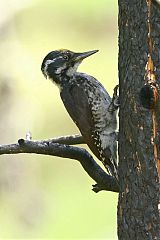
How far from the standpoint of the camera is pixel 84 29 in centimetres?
1494

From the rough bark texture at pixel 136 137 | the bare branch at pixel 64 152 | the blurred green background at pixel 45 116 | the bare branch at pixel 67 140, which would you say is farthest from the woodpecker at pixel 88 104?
the blurred green background at pixel 45 116

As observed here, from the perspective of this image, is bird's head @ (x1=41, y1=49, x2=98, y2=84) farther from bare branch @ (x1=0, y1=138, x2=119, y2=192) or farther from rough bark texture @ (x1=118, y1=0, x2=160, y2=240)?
rough bark texture @ (x1=118, y1=0, x2=160, y2=240)

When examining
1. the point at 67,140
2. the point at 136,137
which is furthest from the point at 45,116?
the point at 136,137

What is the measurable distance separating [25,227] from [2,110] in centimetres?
155

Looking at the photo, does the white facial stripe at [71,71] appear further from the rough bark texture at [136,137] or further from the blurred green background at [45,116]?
the blurred green background at [45,116]

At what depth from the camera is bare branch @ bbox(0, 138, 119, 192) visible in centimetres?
509

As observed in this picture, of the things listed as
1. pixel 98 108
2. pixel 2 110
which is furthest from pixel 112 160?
pixel 2 110

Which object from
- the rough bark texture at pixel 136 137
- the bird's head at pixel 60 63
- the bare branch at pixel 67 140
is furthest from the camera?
the bird's head at pixel 60 63

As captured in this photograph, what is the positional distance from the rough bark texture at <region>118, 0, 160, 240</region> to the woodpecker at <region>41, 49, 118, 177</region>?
4.15ft

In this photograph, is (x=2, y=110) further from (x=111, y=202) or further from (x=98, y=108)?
(x=98, y=108)

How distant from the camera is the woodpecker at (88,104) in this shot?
6.33 metres

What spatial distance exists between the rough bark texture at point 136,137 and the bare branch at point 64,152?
341mm

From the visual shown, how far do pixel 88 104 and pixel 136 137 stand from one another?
5.60ft

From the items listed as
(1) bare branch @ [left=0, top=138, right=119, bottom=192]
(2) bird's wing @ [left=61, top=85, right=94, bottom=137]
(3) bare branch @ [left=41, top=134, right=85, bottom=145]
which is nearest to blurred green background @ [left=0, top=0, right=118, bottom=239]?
(2) bird's wing @ [left=61, top=85, right=94, bottom=137]
